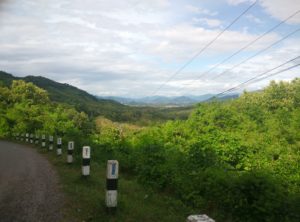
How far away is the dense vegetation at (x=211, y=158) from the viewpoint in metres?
7.84

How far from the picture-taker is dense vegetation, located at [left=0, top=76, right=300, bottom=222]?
25.7ft

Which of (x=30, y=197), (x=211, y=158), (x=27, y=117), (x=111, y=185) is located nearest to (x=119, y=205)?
(x=111, y=185)

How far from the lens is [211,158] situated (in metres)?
12.9

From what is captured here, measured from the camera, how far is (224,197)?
27.2 feet

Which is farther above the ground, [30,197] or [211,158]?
[211,158]

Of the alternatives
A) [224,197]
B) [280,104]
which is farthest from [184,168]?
[280,104]

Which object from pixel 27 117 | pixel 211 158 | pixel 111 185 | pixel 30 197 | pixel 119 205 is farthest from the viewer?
pixel 27 117

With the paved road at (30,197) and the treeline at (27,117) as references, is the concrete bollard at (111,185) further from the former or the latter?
the treeline at (27,117)

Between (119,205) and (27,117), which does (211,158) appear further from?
(27,117)

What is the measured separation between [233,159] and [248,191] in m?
23.3

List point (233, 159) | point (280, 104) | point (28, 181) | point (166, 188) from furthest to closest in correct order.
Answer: point (280, 104)
point (233, 159)
point (166, 188)
point (28, 181)

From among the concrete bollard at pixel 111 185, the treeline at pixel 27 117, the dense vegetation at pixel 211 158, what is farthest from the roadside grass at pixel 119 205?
the treeline at pixel 27 117

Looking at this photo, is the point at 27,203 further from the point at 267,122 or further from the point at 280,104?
the point at 280,104

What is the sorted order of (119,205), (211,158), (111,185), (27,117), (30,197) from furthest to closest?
(27,117), (211,158), (30,197), (119,205), (111,185)
